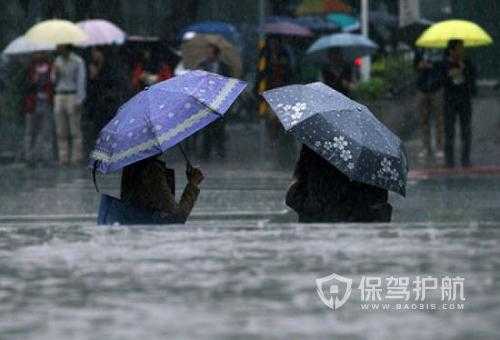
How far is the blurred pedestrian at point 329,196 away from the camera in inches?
385

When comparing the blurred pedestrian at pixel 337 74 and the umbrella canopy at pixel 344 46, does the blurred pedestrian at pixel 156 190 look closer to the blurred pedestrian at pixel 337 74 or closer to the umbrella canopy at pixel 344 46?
the blurred pedestrian at pixel 337 74

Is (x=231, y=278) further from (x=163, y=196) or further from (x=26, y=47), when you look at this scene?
(x=26, y=47)

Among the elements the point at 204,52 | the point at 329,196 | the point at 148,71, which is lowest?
the point at 148,71

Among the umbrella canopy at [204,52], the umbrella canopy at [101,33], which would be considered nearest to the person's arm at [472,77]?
the umbrella canopy at [204,52]

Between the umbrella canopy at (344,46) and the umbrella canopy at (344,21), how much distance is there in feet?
35.2

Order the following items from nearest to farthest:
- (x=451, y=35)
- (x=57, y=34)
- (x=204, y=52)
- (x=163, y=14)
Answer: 1. (x=451, y=35)
2. (x=57, y=34)
3. (x=204, y=52)
4. (x=163, y=14)

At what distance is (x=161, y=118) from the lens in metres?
10.4

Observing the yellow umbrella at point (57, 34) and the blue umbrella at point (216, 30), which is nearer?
the yellow umbrella at point (57, 34)

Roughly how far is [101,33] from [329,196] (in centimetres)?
2096

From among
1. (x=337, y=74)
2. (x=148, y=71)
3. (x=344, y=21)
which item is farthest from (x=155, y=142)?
(x=344, y=21)

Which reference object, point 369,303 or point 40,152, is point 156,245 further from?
point 40,152

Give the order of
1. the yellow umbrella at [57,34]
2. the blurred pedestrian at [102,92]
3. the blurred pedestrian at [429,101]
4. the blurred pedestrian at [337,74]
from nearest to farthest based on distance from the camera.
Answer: the blurred pedestrian at [429,101]
the blurred pedestrian at [337,74]
the yellow umbrella at [57,34]
the blurred pedestrian at [102,92]

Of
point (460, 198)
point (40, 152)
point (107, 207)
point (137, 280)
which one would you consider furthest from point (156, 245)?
point (40, 152)

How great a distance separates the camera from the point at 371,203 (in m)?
9.98
